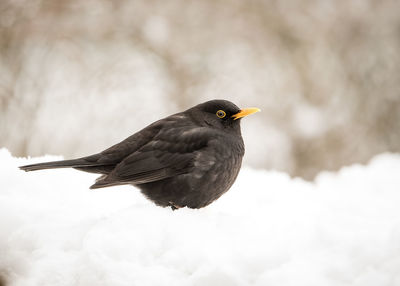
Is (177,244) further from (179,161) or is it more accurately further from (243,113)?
(243,113)

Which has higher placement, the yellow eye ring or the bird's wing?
the yellow eye ring

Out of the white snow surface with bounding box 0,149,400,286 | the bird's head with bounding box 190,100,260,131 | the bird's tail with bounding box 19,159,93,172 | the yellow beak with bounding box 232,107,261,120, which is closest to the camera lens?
the white snow surface with bounding box 0,149,400,286

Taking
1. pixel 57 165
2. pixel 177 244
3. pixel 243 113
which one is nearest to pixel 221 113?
pixel 243 113

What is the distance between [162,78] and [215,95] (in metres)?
0.96

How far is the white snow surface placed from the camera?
7.42 feet

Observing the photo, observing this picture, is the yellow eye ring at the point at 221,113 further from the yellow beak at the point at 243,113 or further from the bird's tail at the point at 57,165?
the bird's tail at the point at 57,165

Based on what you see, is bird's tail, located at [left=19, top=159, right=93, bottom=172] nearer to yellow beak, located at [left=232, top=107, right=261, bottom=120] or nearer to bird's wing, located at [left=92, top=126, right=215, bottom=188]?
bird's wing, located at [left=92, top=126, right=215, bottom=188]

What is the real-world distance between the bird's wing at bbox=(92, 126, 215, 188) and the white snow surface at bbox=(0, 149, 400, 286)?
0.30 meters

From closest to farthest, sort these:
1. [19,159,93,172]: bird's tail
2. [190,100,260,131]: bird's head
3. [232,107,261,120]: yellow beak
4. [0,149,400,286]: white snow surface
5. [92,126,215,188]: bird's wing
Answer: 1. [0,149,400,286]: white snow surface
2. [19,159,93,172]: bird's tail
3. [92,126,215,188]: bird's wing
4. [232,107,261,120]: yellow beak
5. [190,100,260,131]: bird's head

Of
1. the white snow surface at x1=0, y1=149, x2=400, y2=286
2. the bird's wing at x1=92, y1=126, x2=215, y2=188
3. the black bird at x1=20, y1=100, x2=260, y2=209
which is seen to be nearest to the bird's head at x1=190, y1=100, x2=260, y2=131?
the black bird at x1=20, y1=100, x2=260, y2=209

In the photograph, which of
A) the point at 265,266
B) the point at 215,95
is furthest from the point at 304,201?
the point at 215,95

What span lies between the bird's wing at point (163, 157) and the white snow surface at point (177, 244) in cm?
30

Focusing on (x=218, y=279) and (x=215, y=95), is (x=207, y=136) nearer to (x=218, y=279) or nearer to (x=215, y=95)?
(x=218, y=279)

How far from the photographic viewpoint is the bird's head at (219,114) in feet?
12.4
